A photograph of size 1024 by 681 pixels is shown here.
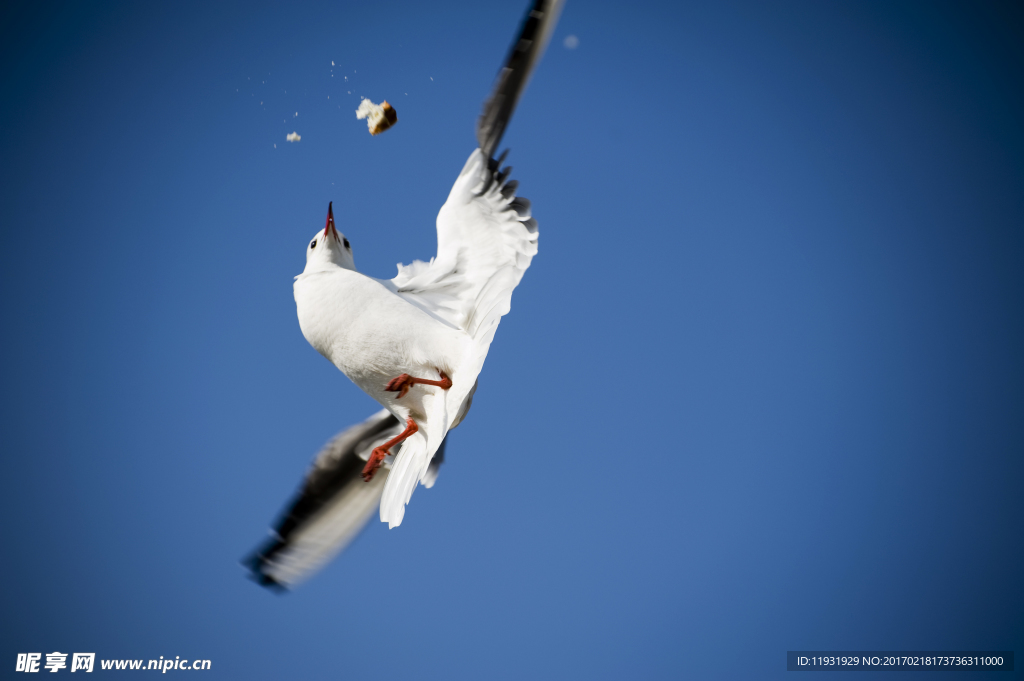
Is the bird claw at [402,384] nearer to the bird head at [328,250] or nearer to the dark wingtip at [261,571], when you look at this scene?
the bird head at [328,250]

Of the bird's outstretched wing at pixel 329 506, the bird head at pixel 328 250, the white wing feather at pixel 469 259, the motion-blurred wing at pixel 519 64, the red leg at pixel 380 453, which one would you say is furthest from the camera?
the bird's outstretched wing at pixel 329 506

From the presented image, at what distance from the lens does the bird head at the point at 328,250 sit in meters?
2.54

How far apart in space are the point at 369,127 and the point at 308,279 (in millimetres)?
520

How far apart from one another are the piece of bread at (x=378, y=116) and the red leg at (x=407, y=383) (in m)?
0.76

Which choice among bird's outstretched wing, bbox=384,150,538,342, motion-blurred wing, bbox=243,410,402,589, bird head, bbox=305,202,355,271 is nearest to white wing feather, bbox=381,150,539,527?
bird's outstretched wing, bbox=384,150,538,342

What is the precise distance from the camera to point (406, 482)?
229 cm

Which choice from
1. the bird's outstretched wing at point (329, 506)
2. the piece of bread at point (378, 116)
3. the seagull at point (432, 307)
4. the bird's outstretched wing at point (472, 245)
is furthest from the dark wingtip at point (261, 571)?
the piece of bread at point (378, 116)

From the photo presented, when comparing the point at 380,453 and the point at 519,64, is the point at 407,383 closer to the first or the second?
the point at 380,453

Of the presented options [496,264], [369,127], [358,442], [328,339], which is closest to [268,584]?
[358,442]

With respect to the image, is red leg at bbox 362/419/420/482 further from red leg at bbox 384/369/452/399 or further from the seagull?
red leg at bbox 384/369/452/399

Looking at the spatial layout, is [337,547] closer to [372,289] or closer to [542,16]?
[372,289]

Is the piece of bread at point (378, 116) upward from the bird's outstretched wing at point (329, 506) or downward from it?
upward

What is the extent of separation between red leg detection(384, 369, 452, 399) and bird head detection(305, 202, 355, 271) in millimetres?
509

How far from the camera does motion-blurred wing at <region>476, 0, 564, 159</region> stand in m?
1.93
